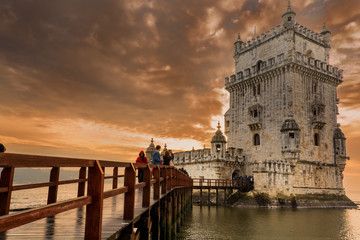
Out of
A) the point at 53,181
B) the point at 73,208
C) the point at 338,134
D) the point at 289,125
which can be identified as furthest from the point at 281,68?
the point at 73,208

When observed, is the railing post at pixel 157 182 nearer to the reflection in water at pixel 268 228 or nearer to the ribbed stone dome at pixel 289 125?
Result: the reflection in water at pixel 268 228

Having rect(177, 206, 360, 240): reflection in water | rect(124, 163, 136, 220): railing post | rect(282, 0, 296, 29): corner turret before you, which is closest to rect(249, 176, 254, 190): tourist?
rect(177, 206, 360, 240): reflection in water

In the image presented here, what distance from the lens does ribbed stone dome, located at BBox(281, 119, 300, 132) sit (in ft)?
101

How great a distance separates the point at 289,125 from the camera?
31.1 metres

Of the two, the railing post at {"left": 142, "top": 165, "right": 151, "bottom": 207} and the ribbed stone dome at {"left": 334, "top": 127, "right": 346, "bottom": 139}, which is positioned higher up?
the ribbed stone dome at {"left": 334, "top": 127, "right": 346, "bottom": 139}

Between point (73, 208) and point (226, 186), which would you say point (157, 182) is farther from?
point (226, 186)

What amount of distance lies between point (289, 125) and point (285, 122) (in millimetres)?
682

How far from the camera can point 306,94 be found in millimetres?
33562

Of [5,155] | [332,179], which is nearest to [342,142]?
[332,179]

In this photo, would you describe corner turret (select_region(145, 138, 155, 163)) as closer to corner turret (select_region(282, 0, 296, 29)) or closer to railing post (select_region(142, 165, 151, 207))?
corner turret (select_region(282, 0, 296, 29))

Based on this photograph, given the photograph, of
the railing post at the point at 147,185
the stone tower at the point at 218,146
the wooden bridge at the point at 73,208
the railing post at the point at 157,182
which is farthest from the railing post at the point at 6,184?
the stone tower at the point at 218,146

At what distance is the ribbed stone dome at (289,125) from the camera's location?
1216 inches

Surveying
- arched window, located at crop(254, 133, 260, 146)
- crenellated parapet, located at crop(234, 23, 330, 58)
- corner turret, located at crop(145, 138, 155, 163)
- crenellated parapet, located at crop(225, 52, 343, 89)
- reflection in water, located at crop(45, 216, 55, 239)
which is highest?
crenellated parapet, located at crop(234, 23, 330, 58)

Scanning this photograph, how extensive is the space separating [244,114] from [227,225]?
20.2 metres
